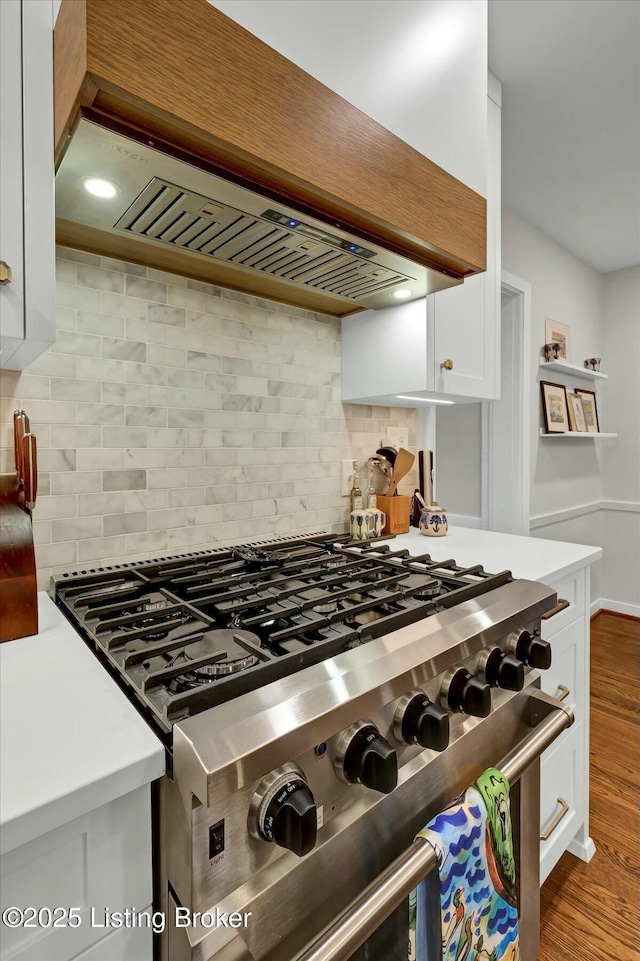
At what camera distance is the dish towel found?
0.72 meters

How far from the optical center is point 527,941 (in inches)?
41.6

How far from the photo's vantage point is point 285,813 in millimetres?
525

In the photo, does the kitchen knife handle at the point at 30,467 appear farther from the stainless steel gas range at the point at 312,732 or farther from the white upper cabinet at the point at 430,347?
the white upper cabinet at the point at 430,347

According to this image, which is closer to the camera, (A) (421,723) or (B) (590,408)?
(A) (421,723)

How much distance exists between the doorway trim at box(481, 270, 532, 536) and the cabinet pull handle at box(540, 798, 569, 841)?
1599 millimetres

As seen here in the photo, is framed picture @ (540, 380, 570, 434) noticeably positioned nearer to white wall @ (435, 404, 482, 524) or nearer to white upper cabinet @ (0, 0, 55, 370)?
white wall @ (435, 404, 482, 524)

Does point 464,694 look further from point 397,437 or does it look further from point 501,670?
point 397,437

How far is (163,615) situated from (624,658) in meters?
3.33

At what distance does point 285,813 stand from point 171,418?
3.16ft

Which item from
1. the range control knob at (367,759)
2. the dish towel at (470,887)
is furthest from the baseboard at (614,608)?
the range control knob at (367,759)

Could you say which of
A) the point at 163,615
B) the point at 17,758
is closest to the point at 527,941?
the point at 163,615

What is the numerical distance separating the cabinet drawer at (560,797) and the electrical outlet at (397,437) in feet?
3.50

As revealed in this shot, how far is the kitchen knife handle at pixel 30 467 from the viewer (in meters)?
0.92

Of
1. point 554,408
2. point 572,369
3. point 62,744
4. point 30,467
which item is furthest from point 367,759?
point 572,369
